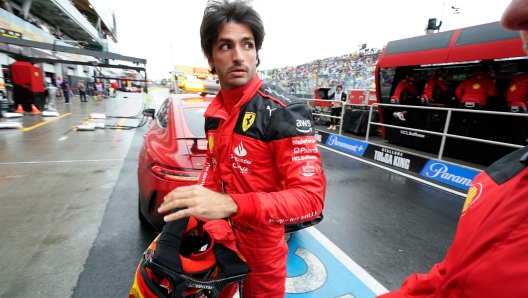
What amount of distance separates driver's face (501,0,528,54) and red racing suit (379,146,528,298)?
13.6 inches

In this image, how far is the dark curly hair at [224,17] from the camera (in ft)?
4.34

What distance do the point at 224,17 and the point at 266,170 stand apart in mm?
817

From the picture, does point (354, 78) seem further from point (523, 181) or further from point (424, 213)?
point (523, 181)

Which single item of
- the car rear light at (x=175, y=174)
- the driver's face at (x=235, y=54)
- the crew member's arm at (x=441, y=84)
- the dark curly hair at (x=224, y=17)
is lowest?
the car rear light at (x=175, y=174)

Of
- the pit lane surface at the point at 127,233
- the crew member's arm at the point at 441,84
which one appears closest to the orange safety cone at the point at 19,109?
the pit lane surface at the point at 127,233

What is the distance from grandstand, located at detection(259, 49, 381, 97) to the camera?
1391cm

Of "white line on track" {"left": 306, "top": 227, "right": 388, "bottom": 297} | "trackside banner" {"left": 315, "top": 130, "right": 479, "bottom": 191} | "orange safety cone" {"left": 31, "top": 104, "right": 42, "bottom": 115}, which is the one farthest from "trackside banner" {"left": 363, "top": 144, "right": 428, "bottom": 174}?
"orange safety cone" {"left": 31, "top": 104, "right": 42, "bottom": 115}

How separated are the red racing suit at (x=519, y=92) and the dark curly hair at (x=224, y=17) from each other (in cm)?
664

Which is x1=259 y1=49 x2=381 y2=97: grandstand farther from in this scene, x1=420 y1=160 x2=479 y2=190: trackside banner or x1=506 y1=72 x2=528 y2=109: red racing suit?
x1=420 y1=160 x2=479 y2=190: trackside banner

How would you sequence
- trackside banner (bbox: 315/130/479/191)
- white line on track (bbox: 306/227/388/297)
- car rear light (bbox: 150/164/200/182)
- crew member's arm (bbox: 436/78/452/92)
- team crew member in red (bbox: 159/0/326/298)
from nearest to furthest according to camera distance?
team crew member in red (bbox: 159/0/326/298), white line on track (bbox: 306/227/388/297), car rear light (bbox: 150/164/200/182), trackside banner (bbox: 315/130/479/191), crew member's arm (bbox: 436/78/452/92)

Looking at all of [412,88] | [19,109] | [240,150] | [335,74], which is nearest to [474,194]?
[240,150]

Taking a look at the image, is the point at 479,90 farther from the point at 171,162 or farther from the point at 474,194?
the point at 171,162

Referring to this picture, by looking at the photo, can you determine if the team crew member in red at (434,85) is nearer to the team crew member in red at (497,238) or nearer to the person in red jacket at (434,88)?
the person in red jacket at (434,88)

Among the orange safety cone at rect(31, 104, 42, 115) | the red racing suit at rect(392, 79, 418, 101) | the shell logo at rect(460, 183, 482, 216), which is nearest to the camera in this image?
the shell logo at rect(460, 183, 482, 216)
